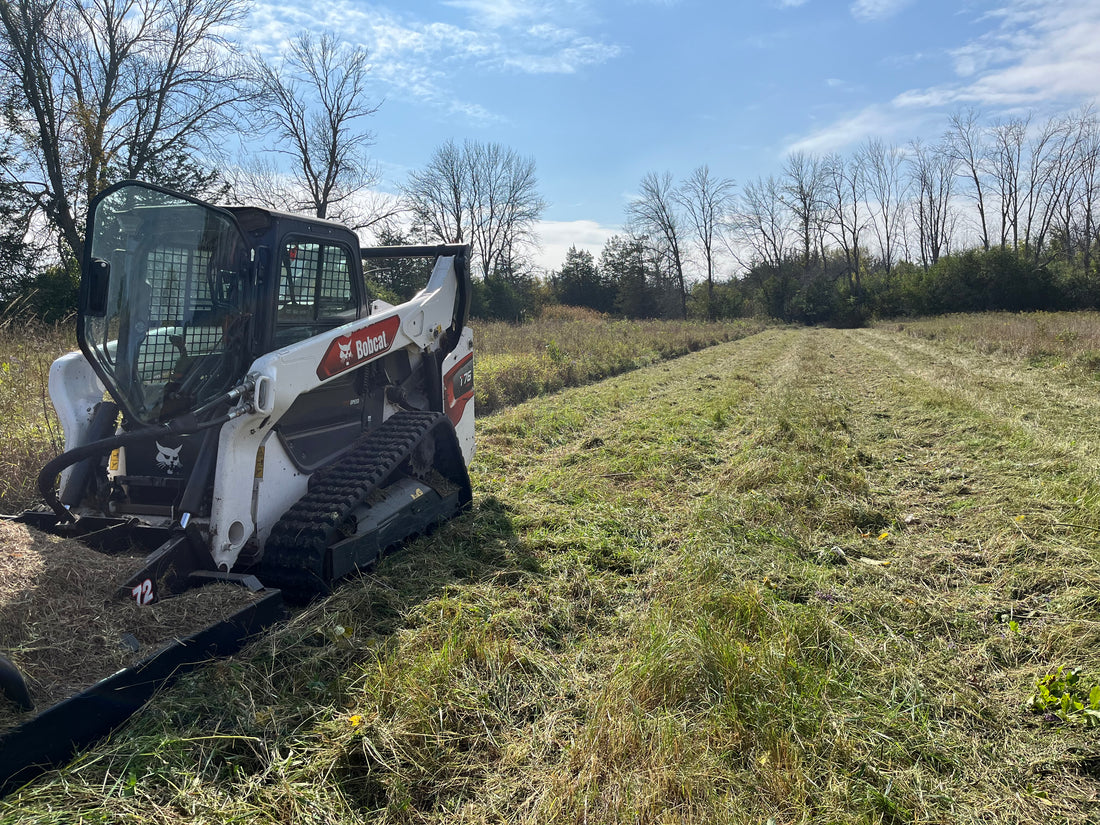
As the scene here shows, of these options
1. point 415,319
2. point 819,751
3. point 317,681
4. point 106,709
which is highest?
point 415,319

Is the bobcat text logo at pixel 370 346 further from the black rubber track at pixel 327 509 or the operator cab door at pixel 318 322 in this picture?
the black rubber track at pixel 327 509

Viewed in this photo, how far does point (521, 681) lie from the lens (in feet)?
9.51

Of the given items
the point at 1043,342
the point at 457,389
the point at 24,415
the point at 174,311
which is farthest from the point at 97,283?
the point at 1043,342

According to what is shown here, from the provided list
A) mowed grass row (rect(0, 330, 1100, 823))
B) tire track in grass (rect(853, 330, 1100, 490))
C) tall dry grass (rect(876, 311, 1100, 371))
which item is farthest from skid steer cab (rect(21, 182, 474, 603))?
tall dry grass (rect(876, 311, 1100, 371))

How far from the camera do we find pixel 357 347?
4.05 metres

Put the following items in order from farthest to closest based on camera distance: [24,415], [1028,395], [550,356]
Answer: [550,356], [1028,395], [24,415]

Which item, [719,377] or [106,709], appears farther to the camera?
[719,377]

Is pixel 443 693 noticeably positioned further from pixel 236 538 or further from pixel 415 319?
pixel 415 319

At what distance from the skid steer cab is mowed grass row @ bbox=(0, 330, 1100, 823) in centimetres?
45

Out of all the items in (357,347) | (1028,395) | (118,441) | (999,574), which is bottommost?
(999,574)

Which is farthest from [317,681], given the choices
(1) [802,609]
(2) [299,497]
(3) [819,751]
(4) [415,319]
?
(4) [415,319]

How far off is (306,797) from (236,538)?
5.01ft

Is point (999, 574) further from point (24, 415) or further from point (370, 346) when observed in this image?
point (24, 415)

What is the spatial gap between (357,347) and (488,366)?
8.92m
